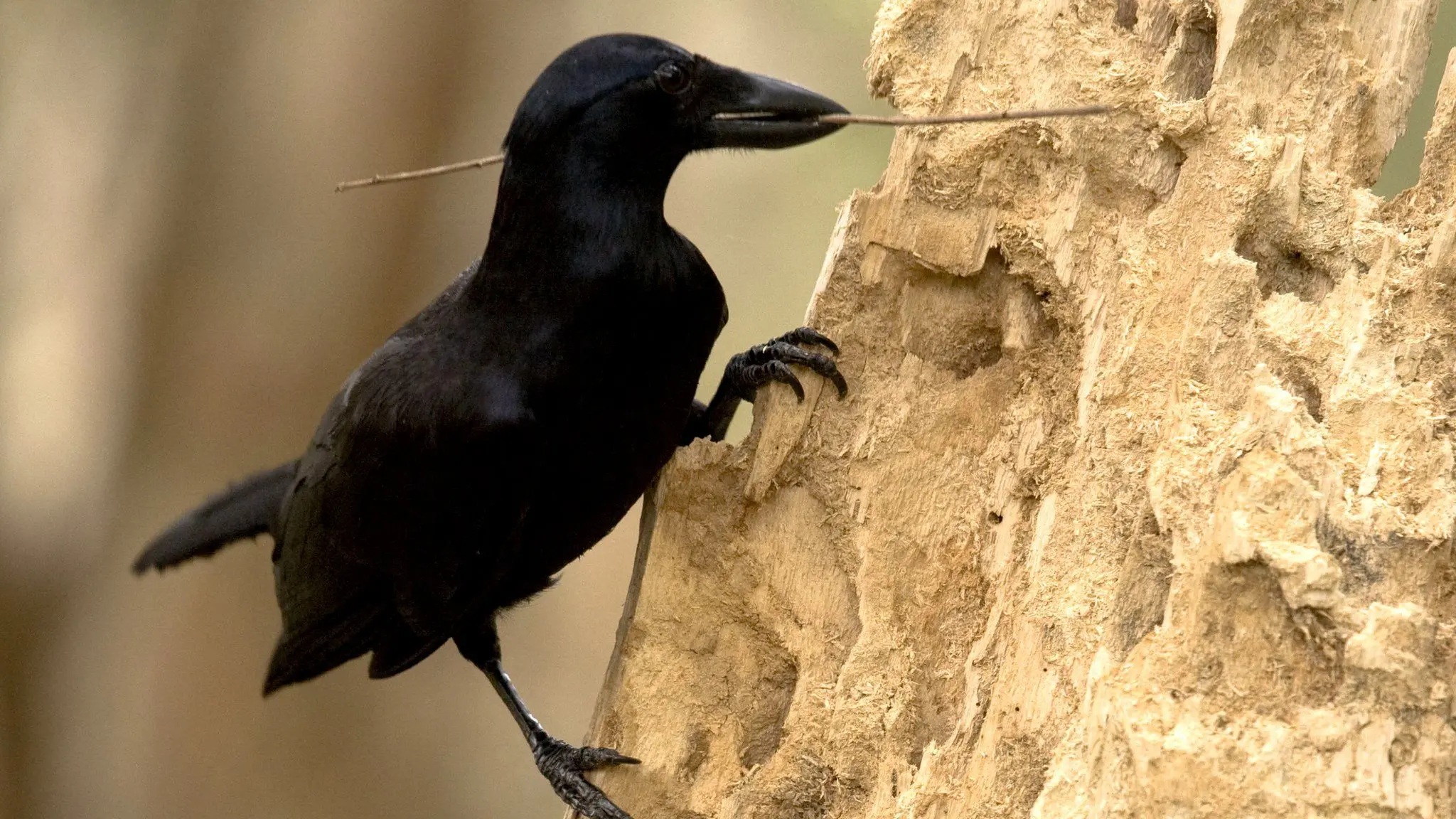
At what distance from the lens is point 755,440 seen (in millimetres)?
2068

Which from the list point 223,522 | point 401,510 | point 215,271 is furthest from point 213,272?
point 401,510

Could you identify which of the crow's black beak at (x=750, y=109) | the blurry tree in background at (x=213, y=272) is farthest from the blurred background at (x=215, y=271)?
the crow's black beak at (x=750, y=109)

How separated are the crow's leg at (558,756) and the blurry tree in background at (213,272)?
180 cm

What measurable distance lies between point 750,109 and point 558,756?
4.14 ft

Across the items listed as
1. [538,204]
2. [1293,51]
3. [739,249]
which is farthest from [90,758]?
[1293,51]

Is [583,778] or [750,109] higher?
[750,109]

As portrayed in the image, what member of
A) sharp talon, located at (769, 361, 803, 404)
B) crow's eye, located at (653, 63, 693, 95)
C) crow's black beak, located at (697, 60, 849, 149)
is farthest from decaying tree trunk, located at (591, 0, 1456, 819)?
crow's eye, located at (653, 63, 693, 95)

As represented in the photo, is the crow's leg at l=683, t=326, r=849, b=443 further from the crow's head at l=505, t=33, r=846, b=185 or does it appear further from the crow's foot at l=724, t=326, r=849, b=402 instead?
the crow's head at l=505, t=33, r=846, b=185

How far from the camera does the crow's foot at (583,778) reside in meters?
2.12

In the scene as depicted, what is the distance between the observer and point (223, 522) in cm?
304

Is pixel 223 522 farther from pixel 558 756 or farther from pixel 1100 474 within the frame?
pixel 1100 474

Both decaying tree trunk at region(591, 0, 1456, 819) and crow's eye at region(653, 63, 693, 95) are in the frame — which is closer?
decaying tree trunk at region(591, 0, 1456, 819)

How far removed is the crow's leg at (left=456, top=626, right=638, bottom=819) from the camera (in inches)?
84.7

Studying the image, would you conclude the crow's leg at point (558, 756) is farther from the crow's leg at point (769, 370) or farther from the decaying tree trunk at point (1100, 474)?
the crow's leg at point (769, 370)
